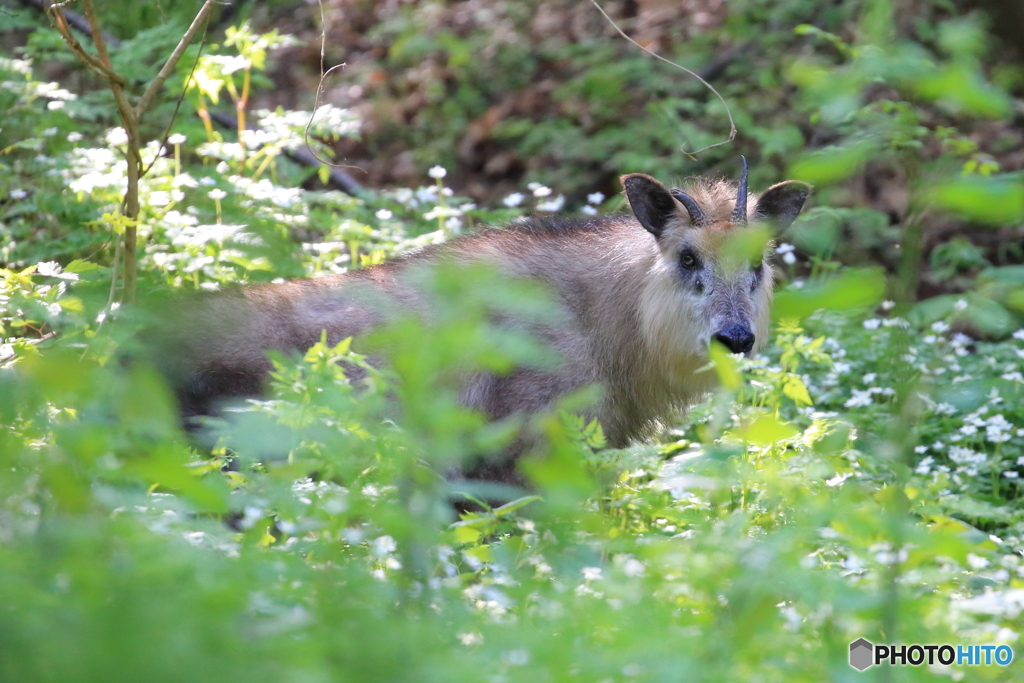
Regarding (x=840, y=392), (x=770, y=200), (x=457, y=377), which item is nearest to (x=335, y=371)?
(x=457, y=377)

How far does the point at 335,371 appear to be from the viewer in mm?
3117

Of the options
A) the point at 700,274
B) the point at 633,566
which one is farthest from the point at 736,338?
the point at 633,566

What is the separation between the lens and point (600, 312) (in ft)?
16.0

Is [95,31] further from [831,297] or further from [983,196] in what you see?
[983,196]

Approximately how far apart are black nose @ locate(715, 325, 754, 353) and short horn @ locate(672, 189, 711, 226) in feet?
1.92

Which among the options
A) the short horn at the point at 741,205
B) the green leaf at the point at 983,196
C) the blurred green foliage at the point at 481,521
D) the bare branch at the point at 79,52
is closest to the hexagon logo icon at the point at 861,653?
the blurred green foliage at the point at 481,521

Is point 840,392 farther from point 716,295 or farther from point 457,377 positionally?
point 457,377

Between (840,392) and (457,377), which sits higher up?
(457,377)

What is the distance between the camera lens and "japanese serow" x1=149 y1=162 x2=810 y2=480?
4.57 metres

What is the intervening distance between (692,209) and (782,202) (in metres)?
0.54

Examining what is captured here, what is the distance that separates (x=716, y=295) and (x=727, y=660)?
3.09m

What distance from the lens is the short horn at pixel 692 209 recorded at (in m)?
4.68

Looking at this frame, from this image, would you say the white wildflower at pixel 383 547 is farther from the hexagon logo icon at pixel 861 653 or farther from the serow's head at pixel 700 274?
the serow's head at pixel 700 274

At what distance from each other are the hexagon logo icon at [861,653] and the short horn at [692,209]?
9.34 feet
